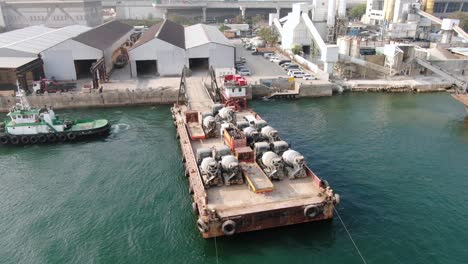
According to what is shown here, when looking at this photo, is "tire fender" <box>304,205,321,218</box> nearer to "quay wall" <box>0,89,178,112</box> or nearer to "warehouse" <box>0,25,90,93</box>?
"quay wall" <box>0,89,178,112</box>

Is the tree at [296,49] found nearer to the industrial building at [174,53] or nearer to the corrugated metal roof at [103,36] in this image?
the industrial building at [174,53]

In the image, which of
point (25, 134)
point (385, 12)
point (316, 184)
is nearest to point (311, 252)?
point (316, 184)

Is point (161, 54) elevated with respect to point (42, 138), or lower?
elevated

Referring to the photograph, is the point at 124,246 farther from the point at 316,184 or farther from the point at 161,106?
the point at 161,106

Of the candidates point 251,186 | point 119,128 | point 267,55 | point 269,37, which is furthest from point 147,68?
point 251,186

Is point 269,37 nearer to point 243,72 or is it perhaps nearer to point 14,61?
point 243,72

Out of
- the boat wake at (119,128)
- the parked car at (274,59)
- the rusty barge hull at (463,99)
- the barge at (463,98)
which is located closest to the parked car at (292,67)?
A: the parked car at (274,59)
